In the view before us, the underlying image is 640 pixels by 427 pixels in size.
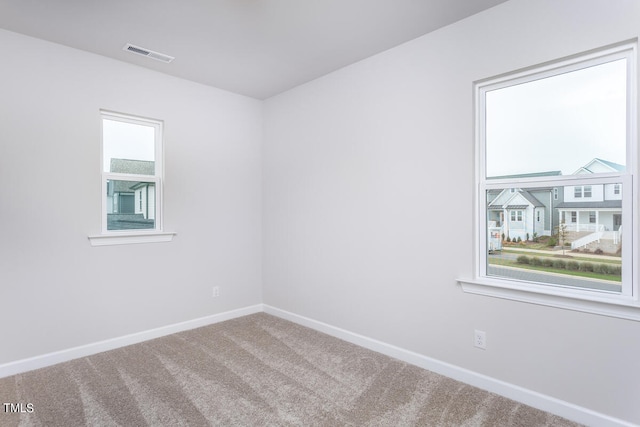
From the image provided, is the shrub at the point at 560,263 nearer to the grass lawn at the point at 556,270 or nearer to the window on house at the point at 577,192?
the grass lawn at the point at 556,270

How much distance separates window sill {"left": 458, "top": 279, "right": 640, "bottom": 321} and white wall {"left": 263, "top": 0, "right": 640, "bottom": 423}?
Result: 0.05 m

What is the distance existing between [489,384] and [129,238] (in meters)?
3.28

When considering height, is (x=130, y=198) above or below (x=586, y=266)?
above

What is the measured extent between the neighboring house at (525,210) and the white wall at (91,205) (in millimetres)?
2801

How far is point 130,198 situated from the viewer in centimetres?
337

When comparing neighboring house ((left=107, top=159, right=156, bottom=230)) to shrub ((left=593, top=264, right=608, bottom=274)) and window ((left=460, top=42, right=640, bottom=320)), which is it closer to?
window ((left=460, top=42, right=640, bottom=320))

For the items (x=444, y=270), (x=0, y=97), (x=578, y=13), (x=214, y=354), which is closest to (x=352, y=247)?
(x=444, y=270)

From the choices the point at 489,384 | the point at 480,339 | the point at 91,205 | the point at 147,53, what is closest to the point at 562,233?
the point at 480,339

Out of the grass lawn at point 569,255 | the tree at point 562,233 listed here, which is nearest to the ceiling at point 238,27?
the tree at point 562,233

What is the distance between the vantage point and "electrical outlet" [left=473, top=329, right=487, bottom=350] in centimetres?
244

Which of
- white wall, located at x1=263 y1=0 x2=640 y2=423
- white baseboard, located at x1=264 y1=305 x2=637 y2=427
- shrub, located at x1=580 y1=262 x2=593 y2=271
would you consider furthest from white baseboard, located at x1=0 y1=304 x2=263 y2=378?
shrub, located at x1=580 y1=262 x2=593 y2=271

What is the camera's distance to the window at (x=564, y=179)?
6.51ft

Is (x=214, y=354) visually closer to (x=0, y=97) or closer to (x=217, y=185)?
(x=217, y=185)

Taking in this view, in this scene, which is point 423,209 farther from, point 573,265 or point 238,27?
point 238,27
